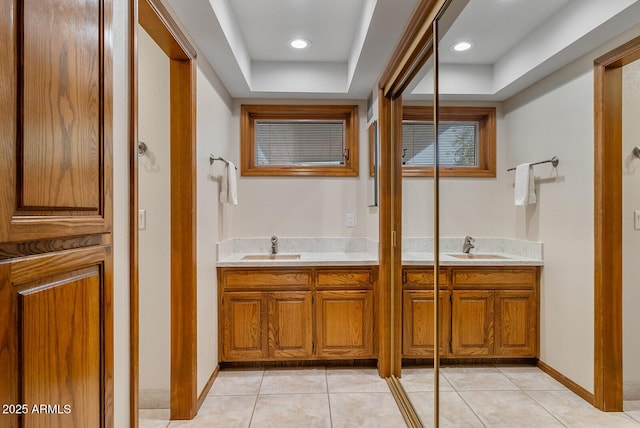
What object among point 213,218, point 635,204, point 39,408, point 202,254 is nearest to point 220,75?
point 213,218

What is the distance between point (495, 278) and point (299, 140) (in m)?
2.34

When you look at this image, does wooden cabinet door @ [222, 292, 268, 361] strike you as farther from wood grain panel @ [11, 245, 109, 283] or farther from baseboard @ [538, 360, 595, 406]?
baseboard @ [538, 360, 595, 406]

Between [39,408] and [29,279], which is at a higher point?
[29,279]

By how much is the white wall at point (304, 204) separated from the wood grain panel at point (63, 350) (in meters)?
2.21

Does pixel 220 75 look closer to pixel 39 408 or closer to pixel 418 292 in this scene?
pixel 418 292

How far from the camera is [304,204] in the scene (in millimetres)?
3281

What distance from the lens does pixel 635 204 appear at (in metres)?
0.67

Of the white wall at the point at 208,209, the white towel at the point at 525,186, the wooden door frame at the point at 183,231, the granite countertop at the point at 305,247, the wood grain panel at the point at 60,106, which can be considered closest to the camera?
the wood grain panel at the point at 60,106

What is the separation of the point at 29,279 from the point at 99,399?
49 cm

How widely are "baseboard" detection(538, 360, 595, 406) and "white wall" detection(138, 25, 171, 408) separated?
188 centimetres

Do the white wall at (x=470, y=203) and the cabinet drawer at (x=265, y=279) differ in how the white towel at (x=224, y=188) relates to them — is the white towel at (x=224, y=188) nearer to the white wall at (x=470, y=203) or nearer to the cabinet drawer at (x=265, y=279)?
the cabinet drawer at (x=265, y=279)

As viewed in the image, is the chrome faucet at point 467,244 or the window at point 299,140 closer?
the chrome faucet at point 467,244

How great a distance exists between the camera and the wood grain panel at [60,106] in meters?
0.76

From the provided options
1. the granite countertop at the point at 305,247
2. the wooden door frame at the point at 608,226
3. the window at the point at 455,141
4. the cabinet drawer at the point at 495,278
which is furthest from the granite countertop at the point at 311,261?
the wooden door frame at the point at 608,226
